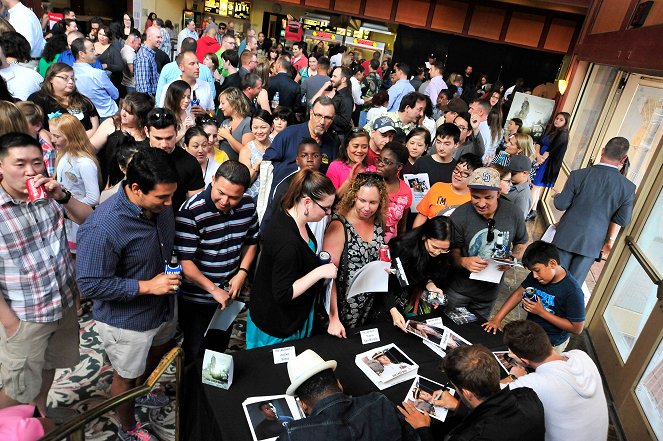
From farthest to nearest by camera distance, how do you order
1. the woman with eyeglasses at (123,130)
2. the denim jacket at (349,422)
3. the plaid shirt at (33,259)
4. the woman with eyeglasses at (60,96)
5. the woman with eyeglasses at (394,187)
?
the woman with eyeglasses at (60,96) < the woman with eyeglasses at (394,187) < the woman with eyeglasses at (123,130) < the plaid shirt at (33,259) < the denim jacket at (349,422)

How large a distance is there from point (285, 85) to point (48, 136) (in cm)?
400

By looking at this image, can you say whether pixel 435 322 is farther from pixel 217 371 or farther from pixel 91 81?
pixel 91 81

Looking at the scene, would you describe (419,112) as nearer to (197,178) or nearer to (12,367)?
(197,178)

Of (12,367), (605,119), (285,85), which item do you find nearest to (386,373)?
(12,367)

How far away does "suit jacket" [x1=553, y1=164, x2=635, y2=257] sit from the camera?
3859 millimetres

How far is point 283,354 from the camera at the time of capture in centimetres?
217

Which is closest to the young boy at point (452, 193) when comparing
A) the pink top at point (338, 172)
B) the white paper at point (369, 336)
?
the pink top at point (338, 172)

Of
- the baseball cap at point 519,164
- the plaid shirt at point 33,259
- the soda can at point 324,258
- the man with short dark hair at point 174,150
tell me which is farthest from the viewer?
the baseball cap at point 519,164

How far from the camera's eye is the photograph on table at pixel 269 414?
1.76m

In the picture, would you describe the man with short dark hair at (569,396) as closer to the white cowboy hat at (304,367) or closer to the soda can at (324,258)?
the white cowboy hat at (304,367)

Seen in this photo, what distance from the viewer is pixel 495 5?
1085cm

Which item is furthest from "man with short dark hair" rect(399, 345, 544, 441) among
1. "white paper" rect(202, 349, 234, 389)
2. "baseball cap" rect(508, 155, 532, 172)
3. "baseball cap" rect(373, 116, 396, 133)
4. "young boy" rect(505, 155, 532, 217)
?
"baseball cap" rect(508, 155, 532, 172)

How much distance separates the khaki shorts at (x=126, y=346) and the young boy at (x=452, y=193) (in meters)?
2.30

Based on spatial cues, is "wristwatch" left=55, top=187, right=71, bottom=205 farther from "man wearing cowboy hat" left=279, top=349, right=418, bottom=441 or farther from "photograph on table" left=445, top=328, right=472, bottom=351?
"photograph on table" left=445, top=328, right=472, bottom=351
